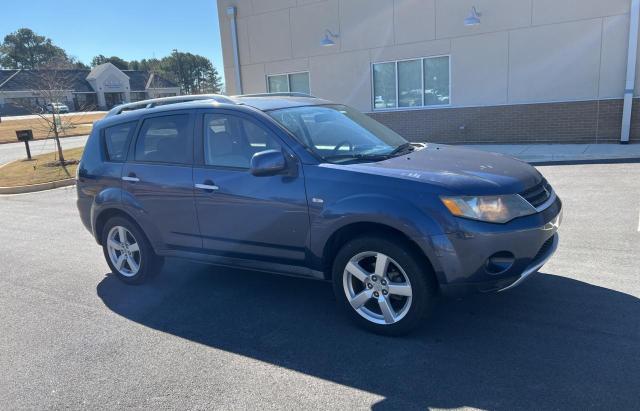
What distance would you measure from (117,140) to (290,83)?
489 inches

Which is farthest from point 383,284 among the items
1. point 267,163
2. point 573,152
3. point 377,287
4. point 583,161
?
point 573,152

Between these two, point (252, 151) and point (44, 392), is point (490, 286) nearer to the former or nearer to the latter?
point (252, 151)

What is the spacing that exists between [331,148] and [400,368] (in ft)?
6.17

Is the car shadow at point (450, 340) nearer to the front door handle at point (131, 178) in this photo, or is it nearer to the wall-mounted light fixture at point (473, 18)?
the front door handle at point (131, 178)

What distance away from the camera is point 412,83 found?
14.9 metres

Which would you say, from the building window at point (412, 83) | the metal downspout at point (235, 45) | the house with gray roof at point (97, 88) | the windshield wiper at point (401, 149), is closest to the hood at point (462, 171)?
the windshield wiper at point (401, 149)

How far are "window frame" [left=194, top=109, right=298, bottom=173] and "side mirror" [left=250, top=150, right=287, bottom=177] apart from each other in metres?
0.13

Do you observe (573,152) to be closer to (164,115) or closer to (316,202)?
(316,202)

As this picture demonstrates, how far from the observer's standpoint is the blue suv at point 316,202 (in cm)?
352

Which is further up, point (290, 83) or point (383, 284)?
point (290, 83)

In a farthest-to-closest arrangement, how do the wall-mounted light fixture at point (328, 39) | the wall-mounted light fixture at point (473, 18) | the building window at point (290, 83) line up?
1. the building window at point (290, 83)
2. the wall-mounted light fixture at point (328, 39)
3. the wall-mounted light fixture at point (473, 18)

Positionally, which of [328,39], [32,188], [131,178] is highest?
[328,39]

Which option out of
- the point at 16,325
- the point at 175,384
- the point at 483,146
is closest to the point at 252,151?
the point at 175,384

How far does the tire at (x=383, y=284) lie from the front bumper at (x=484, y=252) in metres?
0.19
